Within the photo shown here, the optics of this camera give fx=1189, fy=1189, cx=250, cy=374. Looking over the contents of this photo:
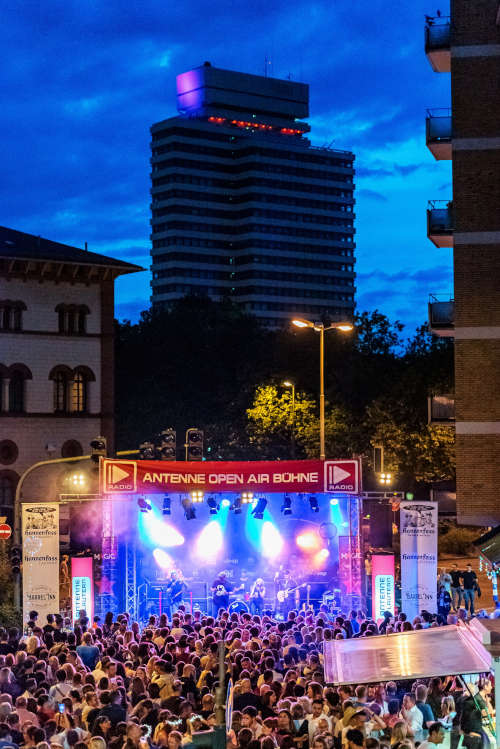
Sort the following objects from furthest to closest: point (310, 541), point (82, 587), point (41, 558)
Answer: point (310, 541) → point (82, 587) → point (41, 558)

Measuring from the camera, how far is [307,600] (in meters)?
33.5

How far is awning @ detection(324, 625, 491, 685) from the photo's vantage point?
1262 cm

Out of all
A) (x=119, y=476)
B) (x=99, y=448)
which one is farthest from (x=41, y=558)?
(x=99, y=448)

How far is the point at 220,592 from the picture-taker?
32.7 m

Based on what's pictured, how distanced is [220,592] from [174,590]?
6.20ft

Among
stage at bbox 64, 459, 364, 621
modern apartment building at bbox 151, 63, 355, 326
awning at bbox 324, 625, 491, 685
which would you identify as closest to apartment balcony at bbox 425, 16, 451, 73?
stage at bbox 64, 459, 364, 621

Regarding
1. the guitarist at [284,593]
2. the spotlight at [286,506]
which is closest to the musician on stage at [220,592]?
the guitarist at [284,593]

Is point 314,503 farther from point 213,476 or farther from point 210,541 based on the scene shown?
point 210,541

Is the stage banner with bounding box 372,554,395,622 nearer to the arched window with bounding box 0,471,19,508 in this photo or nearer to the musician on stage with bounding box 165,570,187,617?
the musician on stage with bounding box 165,570,187,617

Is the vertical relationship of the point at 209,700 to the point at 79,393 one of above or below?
below

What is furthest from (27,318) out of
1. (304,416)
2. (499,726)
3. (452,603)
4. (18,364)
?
(499,726)

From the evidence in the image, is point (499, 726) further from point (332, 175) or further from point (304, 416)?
point (332, 175)

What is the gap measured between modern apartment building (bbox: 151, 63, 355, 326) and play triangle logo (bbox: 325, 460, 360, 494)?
13052 cm

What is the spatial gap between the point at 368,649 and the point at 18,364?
129ft
